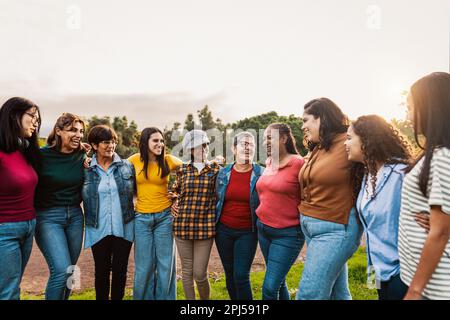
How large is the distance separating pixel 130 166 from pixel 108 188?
367 millimetres

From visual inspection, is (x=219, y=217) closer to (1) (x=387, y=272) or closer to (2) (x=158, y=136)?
(2) (x=158, y=136)

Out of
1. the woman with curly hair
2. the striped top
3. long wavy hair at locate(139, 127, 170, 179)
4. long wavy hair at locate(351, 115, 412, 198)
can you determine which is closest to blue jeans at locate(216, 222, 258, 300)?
long wavy hair at locate(139, 127, 170, 179)

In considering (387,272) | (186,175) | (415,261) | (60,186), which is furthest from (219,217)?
(415,261)

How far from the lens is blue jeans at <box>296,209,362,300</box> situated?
298 centimetres

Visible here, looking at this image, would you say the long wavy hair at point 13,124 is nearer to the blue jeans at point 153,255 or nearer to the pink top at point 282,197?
the blue jeans at point 153,255

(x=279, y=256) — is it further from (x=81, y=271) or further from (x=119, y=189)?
(x=81, y=271)

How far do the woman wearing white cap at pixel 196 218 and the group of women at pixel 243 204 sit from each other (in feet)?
0.04

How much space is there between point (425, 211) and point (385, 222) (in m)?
0.47

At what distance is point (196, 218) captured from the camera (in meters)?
4.08

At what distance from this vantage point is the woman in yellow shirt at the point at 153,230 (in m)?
4.15

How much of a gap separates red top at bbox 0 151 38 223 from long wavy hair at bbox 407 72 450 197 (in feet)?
10.6

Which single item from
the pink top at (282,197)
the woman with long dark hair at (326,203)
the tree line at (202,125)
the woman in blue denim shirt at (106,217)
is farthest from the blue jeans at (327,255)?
the tree line at (202,125)

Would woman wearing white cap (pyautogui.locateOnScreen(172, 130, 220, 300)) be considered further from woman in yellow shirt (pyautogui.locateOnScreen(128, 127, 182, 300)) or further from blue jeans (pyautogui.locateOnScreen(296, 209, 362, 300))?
blue jeans (pyautogui.locateOnScreen(296, 209, 362, 300))

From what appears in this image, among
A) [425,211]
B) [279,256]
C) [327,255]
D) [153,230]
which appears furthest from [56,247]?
[425,211]
